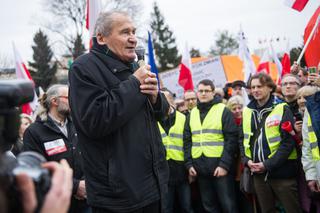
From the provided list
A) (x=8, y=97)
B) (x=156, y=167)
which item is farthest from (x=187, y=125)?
(x=8, y=97)

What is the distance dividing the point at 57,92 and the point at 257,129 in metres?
2.45

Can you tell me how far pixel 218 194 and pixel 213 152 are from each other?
1.96 feet

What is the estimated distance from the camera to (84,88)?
2.21 metres

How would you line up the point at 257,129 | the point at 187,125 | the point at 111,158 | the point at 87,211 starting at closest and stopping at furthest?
1. the point at 111,158
2. the point at 87,211
3. the point at 257,129
4. the point at 187,125

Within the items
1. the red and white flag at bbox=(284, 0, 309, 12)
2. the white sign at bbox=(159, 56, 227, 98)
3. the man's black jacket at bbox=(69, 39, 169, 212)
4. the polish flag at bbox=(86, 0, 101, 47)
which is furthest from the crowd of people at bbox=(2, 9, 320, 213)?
the white sign at bbox=(159, 56, 227, 98)

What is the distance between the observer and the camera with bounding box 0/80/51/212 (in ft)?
2.96

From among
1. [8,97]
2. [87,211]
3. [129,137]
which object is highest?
[8,97]

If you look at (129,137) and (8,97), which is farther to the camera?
(129,137)

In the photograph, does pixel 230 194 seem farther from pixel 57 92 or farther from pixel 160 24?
pixel 160 24

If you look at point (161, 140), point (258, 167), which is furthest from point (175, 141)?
point (161, 140)

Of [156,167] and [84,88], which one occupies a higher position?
[84,88]

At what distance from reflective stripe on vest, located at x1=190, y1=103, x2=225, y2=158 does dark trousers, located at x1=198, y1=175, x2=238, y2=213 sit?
1.23 ft

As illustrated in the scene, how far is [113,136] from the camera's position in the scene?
222 centimetres

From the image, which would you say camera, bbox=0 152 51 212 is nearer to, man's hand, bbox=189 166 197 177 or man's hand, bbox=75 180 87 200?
man's hand, bbox=75 180 87 200
